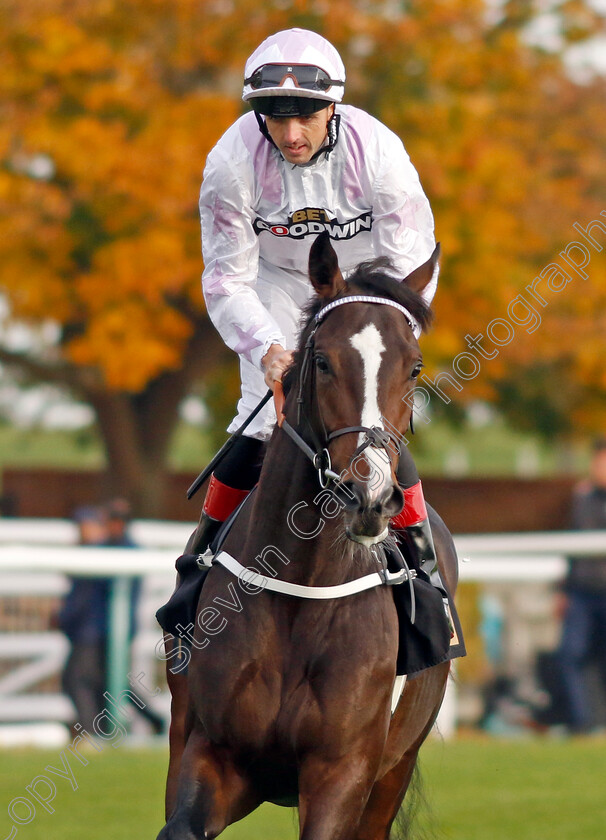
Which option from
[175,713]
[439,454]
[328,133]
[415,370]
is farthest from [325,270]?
[439,454]

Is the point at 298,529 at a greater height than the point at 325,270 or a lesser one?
lesser

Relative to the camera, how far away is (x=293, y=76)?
419 cm

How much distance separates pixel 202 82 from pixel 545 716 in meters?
7.98

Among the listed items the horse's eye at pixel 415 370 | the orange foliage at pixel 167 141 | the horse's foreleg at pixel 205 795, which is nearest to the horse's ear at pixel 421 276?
the horse's eye at pixel 415 370

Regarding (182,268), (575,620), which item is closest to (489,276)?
(182,268)

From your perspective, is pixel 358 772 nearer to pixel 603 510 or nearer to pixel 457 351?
pixel 603 510

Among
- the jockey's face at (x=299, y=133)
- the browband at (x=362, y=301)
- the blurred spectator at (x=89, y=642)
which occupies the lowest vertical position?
the blurred spectator at (x=89, y=642)

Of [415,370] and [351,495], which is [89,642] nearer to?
[415,370]

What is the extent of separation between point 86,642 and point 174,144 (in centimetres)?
564

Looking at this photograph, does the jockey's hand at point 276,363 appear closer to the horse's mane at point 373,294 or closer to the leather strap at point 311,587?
the horse's mane at point 373,294

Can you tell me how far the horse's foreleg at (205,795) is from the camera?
3.79 meters

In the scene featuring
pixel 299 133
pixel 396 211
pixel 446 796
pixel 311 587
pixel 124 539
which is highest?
pixel 299 133

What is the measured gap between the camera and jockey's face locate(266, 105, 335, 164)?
4254 millimetres

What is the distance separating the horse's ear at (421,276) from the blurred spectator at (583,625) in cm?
640
